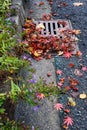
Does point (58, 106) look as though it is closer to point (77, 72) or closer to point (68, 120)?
point (68, 120)

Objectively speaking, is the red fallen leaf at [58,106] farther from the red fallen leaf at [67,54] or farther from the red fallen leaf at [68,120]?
the red fallen leaf at [67,54]

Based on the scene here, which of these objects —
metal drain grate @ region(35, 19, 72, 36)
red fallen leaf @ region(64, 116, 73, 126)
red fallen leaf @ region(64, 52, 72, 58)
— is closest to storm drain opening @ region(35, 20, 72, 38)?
metal drain grate @ region(35, 19, 72, 36)

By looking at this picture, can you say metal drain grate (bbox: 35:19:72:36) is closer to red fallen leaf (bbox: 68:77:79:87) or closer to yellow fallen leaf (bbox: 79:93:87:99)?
red fallen leaf (bbox: 68:77:79:87)

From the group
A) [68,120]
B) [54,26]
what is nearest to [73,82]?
[68,120]

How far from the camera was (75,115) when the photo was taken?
10.4 ft

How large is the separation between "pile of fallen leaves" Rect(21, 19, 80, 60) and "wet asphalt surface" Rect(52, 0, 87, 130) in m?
0.15

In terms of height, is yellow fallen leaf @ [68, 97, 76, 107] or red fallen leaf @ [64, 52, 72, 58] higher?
red fallen leaf @ [64, 52, 72, 58]

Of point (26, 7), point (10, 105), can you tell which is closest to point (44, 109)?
point (10, 105)

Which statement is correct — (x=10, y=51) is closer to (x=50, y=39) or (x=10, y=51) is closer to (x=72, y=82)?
(x=72, y=82)

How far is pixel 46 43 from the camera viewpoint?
418cm

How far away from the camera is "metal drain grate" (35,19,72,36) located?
4506 millimetres

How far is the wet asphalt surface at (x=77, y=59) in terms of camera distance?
125 inches

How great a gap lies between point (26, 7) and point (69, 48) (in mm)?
1498

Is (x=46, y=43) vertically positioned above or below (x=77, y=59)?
above
